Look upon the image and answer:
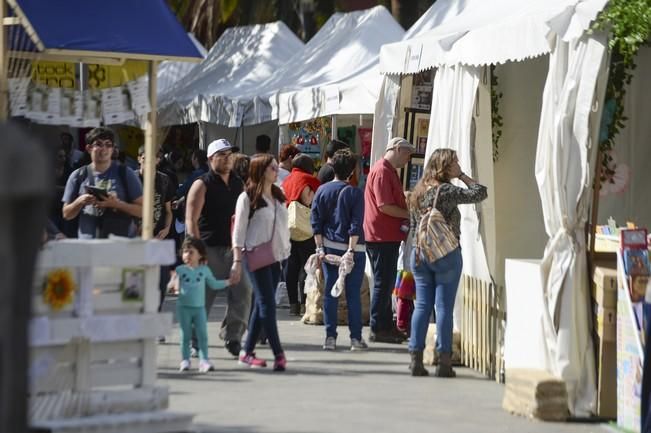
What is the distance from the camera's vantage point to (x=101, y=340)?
749cm

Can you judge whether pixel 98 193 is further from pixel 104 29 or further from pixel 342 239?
pixel 342 239

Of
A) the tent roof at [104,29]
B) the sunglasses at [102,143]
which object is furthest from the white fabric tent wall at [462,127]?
the tent roof at [104,29]

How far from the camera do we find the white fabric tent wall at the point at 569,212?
9.25 meters

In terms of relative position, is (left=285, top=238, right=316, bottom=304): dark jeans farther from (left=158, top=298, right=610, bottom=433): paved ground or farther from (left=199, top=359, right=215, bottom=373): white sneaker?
(left=199, top=359, right=215, bottom=373): white sneaker

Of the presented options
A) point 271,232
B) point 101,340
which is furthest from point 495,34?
point 101,340

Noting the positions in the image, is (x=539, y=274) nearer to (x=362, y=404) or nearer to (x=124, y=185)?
(x=362, y=404)

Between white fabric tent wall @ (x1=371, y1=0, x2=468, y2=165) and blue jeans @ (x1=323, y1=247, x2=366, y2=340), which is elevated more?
white fabric tent wall @ (x1=371, y1=0, x2=468, y2=165)

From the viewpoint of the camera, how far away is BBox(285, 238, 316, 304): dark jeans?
51.9 ft

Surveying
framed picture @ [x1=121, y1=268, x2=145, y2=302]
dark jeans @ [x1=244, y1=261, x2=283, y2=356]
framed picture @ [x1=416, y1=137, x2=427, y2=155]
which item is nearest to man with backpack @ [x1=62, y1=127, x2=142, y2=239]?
dark jeans @ [x1=244, y1=261, x2=283, y2=356]

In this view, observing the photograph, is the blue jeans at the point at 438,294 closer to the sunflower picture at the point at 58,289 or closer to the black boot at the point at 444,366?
the black boot at the point at 444,366

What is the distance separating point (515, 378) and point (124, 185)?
339 cm

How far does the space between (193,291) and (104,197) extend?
0.99 meters

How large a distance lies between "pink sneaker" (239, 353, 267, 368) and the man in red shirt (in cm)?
197

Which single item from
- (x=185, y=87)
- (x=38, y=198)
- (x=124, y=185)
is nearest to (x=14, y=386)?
(x=38, y=198)
